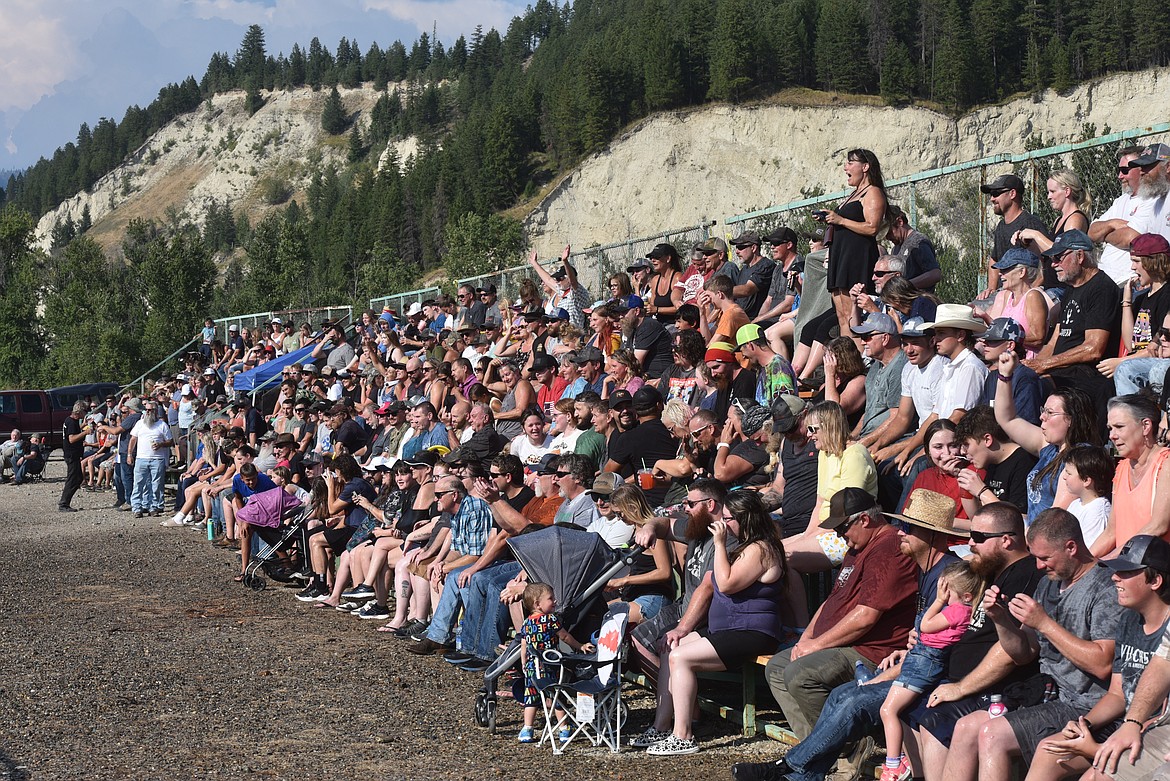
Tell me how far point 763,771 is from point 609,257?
14.2m

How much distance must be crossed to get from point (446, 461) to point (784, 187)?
65.9 metres

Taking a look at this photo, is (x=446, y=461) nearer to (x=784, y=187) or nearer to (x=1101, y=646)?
(x=1101, y=646)

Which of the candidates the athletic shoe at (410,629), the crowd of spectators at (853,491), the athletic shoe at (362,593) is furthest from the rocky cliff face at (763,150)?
the athletic shoe at (410,629)

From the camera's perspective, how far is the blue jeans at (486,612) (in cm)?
871

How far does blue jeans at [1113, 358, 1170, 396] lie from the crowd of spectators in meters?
0.01

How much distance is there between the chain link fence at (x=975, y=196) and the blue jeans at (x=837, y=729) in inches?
224

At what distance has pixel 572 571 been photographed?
7594mm

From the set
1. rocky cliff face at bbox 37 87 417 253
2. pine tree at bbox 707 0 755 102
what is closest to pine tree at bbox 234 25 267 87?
rocky cliff face at bbox 37 87 417 253

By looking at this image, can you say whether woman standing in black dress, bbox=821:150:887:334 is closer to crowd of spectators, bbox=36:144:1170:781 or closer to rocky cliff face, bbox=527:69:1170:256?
crowd of spectators, bbox=36:144:1170:781

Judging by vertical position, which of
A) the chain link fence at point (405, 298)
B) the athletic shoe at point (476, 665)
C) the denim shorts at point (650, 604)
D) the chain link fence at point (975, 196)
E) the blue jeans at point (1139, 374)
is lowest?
the athletic shoe at point (476, 665)

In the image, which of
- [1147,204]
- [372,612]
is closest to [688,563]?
[1147,204]

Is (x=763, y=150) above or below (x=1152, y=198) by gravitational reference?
above

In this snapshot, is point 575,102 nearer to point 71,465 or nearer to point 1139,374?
point 71,465

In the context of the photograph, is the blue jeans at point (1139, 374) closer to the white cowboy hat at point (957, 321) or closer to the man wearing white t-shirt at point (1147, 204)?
the white cowboy hat at point (957, 321)
